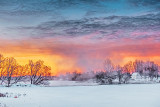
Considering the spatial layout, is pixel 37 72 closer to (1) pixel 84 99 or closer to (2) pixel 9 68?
(2) pixel 9 68

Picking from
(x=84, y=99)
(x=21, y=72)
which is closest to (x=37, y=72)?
(x=21, y=72)

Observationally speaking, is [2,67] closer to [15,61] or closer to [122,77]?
[15,61]

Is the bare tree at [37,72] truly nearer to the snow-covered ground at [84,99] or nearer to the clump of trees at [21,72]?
the clump of trees at [21,72]

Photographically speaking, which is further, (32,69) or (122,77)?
(122,77)

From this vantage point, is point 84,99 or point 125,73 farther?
point 125,73

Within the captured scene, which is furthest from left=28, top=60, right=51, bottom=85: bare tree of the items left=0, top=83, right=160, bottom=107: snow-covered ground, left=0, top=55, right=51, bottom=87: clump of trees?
left=0, top=83, right=160, bottom=107: snow-covered ground

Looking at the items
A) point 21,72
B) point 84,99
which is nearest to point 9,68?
point 21,72

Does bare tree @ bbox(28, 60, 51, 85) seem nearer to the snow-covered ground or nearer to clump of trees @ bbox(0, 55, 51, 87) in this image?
clump of trees @ bbox(0, 55, 51, 87)

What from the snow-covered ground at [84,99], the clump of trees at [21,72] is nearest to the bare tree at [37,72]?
the clump of trees at [21,72]

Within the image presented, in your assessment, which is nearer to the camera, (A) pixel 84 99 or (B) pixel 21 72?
(A) pixel 84 99

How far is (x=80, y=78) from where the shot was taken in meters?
102

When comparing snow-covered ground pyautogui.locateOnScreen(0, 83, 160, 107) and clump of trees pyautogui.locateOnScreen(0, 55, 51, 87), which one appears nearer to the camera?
snow-covered ground pyautogui.locateOnScreen(0, 83, 160, 107)

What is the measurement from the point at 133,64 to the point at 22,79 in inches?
3982

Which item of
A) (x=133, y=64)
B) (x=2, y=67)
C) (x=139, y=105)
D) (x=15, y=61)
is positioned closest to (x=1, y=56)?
(x=2, y=67)
